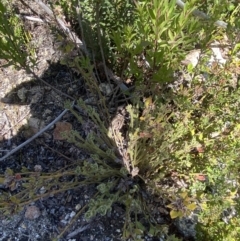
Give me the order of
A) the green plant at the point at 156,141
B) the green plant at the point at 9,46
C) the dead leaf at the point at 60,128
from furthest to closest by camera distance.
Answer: the dead leaf at the point at 60,128, the green plant at the point at 156,141, the green plant at the point at 9,46

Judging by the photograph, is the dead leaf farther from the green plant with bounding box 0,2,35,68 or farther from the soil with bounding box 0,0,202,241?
the green plant with bounding box 0,2,35,68

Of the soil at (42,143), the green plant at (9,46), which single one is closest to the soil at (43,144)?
the soil at (42,143)

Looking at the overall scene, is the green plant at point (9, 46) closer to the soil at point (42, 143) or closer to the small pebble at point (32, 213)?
the soil at point (42, 143)

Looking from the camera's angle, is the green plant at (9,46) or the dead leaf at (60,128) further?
the dead leaf at (60,128)

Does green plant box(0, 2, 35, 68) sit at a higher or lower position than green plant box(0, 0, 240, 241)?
higher

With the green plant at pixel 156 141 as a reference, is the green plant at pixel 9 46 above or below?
above

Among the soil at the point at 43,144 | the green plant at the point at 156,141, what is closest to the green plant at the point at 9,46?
the green plant at the point at 156,141

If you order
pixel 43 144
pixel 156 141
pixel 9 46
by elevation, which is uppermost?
pixel 9 46

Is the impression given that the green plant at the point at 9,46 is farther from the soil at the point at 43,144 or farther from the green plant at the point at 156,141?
the soil at the point at 43,144

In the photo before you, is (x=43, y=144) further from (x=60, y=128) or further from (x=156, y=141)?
(x=156, y=141)

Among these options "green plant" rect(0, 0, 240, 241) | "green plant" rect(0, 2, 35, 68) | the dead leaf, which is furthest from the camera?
the dead leaf

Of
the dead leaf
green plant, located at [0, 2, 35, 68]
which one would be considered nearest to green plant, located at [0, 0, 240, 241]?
green plant, located at [0, 2, 35, 68]

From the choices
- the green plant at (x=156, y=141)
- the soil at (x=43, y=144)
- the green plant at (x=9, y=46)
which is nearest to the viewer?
the green plant at (x=9, y=46)

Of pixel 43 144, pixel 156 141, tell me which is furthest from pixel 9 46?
pixel 156 141
